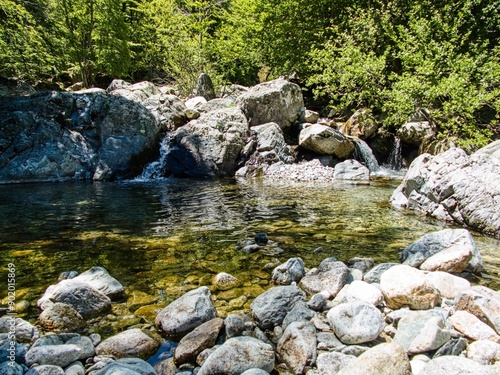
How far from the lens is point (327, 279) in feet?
13.7

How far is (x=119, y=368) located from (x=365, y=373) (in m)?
1.82

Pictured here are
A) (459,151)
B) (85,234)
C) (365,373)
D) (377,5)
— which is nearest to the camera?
(365,373)

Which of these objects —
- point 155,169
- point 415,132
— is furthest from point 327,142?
point 155,169

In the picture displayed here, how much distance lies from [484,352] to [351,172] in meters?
12.0

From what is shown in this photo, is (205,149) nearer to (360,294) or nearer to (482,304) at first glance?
(360,294)

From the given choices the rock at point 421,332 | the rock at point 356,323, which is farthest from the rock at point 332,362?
the rock at point 421,332

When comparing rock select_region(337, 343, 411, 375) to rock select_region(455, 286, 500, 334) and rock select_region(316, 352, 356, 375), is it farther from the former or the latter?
rock select_region(455, 286, 500, 334)

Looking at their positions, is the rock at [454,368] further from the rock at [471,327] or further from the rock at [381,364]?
the rock at [471,327]

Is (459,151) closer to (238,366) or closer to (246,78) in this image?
(238,366)

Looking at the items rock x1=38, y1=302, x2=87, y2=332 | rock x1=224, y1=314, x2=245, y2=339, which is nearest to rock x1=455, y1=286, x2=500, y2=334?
rock x1=224, y1=314, x2=245, y2=339

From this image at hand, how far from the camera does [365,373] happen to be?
2.45m

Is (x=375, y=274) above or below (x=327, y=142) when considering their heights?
below

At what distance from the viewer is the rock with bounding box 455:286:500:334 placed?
3111mm

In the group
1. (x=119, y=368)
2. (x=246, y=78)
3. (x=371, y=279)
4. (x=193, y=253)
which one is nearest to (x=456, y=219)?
(x=371, y=279)
